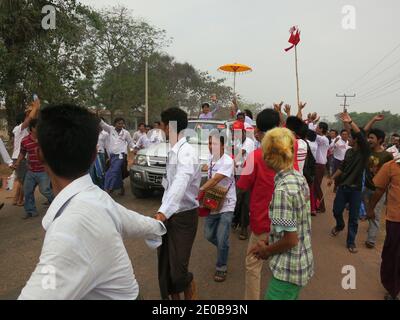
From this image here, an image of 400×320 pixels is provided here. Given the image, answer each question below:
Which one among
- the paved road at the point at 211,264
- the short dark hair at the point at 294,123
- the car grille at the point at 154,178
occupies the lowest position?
the paved road at the point at 211,264

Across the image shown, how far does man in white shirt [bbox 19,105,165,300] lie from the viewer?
112 cm

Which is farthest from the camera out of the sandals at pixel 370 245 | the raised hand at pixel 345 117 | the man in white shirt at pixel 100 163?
the man in white shirt at pixel 100 163

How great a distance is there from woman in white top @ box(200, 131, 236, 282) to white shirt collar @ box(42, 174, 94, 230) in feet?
8.53

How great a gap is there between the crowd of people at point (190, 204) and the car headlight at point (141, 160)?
2.56ft

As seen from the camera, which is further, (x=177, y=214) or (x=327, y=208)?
(x=327, y=208)

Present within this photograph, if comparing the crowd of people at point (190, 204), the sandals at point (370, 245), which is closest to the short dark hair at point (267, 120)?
the crowd of people at point (190, 204)

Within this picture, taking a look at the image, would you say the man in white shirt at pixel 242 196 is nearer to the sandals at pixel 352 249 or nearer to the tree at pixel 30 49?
the sandals at pixel 352 249

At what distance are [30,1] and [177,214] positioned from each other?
11721mm

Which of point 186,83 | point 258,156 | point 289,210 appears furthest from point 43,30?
point 186,83

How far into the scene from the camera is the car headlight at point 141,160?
7635 millimetres

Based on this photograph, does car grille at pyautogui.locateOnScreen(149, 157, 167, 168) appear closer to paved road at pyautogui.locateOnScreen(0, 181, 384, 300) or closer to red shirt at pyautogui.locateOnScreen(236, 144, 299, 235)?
paved road at pyautogui.locateOnScreen(0, 181, 384, 300)

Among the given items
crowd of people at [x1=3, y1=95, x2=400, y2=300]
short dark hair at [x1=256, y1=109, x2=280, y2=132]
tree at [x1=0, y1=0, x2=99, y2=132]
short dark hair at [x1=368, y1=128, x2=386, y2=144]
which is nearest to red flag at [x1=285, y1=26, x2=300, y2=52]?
crowd of people at [x1=3, y1=95, x2=400, y2=300]

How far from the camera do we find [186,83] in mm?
40312

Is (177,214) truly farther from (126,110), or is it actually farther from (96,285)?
(126,110)
